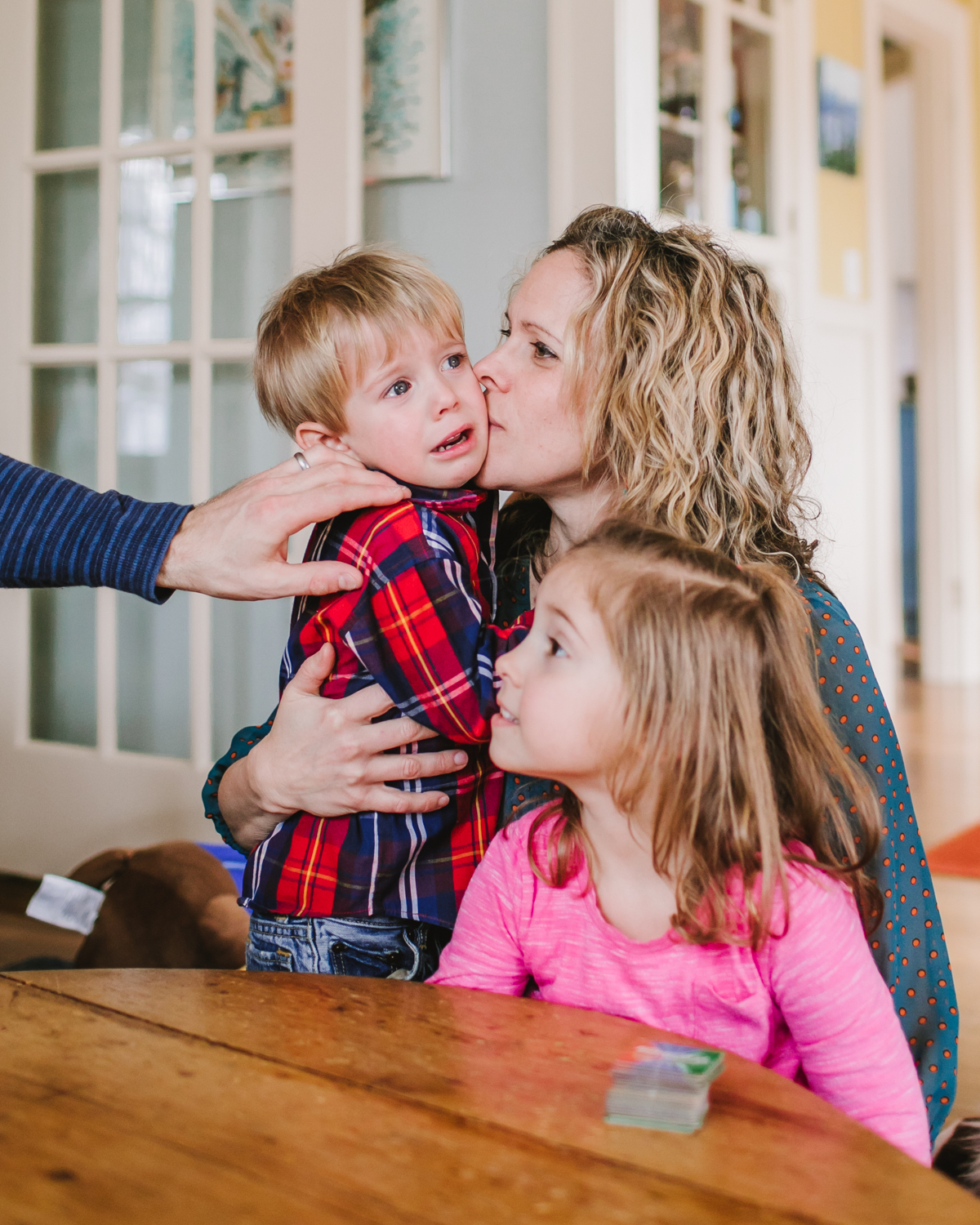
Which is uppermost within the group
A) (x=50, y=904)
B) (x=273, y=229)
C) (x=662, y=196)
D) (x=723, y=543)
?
(x=662, y=196)

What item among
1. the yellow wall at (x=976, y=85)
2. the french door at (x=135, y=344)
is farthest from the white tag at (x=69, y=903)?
the yellow wall at (x=976, y=85)

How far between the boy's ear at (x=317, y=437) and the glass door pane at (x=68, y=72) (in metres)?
1.94

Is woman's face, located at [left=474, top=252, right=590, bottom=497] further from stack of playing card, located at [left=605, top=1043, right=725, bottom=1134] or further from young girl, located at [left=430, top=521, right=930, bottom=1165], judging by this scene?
stack of playing card, located at [left=605, top=1043, right=725, bottom=1134]

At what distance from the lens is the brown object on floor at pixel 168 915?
2064mm

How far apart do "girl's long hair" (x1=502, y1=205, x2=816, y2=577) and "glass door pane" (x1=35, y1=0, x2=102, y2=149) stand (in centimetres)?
208

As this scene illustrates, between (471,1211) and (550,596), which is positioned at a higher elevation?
(550,596)

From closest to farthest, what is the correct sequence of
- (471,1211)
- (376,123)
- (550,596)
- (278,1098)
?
1. (471,1211)
2. (278,1098)
3. (550,596)
4. (376,123)

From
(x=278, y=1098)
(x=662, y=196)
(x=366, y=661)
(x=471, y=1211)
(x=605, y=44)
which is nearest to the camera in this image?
(x=471, y=1211)

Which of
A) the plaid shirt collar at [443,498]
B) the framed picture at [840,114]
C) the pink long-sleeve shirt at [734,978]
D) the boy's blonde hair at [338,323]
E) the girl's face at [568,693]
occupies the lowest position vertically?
the pink long-sleeve shirt at [734,978]

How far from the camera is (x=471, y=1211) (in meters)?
0.51

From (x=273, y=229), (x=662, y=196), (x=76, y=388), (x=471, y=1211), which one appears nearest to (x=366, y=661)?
(x=471, y=1211)

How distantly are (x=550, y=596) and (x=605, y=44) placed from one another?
1.74 m

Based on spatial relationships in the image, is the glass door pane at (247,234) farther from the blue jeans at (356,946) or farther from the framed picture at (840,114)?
the framed picture at (840,114)

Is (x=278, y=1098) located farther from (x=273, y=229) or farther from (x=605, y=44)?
(x=273, y=229)
